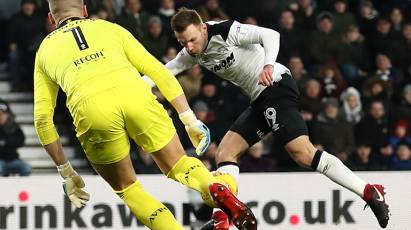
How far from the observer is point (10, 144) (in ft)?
40.9

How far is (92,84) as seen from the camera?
717cm

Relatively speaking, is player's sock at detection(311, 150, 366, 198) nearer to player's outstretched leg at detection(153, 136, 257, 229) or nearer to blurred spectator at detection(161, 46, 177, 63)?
player's outstretched leg at detection(153, 136, 257, 229)

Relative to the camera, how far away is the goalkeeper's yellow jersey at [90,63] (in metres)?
7.20

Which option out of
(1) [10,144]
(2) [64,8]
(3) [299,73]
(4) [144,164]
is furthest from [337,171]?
(1) [10,144]

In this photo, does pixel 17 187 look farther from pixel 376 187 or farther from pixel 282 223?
pixel 376 187

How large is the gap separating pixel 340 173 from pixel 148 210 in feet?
6.23

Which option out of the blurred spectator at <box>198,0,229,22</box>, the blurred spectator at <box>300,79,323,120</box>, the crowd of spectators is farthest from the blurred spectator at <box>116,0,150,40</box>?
the blurred spectator at <box>300,79,323,120</box>

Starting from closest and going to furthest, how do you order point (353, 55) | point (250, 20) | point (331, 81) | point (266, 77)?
point (266, 77) → point (250, 20) → point (331, 81) → point (353, 55)

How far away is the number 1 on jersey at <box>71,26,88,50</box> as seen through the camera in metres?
7.27

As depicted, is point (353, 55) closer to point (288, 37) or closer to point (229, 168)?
point (288, 37)

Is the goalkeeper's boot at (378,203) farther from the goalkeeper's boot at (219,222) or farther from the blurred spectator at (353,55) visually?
the blurred spectator at (353,55)

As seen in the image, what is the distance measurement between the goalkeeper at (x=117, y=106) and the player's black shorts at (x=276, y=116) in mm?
1452

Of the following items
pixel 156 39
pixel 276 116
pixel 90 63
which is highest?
pixel 90 63

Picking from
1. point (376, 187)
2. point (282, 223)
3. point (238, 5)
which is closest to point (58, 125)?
point (238, 5)
